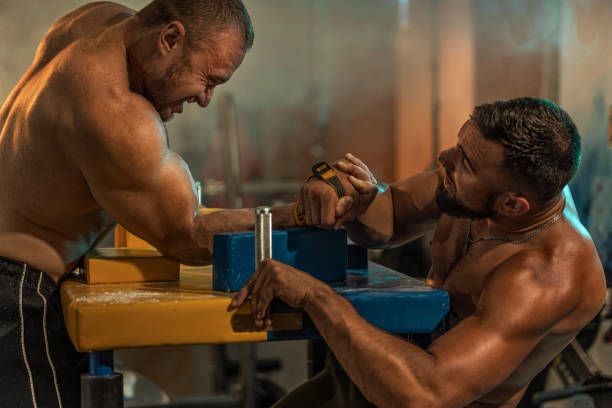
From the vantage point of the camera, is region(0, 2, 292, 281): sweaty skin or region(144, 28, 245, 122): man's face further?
region(144, 28, 245, 122): man's face

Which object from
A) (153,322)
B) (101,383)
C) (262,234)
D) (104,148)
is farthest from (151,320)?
(104,148)

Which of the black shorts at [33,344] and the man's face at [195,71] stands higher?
the man's face at [195,71]

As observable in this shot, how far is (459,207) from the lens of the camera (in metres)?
1.59

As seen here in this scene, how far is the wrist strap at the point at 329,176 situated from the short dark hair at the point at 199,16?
0.39 metres

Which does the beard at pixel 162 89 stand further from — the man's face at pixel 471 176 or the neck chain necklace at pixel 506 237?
the neck chain necklace at pixel 506 237

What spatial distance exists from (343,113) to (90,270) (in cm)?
349

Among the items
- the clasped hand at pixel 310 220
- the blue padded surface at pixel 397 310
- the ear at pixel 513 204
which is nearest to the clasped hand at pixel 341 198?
the clasped hand at pixel 310 220

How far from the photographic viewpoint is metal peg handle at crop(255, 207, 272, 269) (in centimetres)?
144

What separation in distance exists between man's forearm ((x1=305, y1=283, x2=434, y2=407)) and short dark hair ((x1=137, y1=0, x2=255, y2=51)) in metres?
0.66

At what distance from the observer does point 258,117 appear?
4.63 metres

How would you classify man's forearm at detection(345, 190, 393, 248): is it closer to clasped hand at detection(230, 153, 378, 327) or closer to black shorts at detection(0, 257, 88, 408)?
clasped hand at detection(230, 153, 378, 327)

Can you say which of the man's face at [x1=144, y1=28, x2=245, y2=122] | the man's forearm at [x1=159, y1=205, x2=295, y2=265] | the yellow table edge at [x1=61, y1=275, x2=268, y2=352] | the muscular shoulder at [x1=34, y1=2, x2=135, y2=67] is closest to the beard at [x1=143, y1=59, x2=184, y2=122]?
the man's face at [x1=144, y1=28, x2=245, y2=122]

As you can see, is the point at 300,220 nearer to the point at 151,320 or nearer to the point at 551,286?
the point at 151,320

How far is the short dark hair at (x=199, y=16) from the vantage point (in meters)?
1.61
